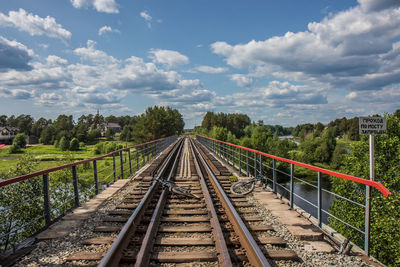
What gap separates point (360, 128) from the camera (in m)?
4.05

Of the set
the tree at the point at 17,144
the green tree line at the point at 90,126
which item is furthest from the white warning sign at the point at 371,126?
the tree at the point at 17,144

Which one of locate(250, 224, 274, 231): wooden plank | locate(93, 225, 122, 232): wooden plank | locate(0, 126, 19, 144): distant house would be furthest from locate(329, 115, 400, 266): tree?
locate(0, 126, 19, 144): distant house

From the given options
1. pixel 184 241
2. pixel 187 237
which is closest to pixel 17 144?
pixel 187 237

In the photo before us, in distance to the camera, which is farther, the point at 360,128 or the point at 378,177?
the point at 378,177

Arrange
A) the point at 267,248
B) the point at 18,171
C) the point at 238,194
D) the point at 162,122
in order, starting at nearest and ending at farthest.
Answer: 1. the point at 267,248
2. the point at 238,194
3. the point at 18,171
4. the point at 162,122

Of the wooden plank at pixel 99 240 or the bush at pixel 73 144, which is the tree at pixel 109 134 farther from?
the wooden plank at pixel 99 240

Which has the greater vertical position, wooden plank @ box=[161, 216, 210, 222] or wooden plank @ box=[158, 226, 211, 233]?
wooden plank @ box=[158, 226, 211, 233]

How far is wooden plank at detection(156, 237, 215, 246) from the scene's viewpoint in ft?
11.2

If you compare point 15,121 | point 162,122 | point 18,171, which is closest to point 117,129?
point 15,121

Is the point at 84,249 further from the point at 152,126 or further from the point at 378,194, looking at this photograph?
the point at 152,126

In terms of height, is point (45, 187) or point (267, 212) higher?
point (45, 187)

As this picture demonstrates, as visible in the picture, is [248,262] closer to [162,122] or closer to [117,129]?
[162,122]

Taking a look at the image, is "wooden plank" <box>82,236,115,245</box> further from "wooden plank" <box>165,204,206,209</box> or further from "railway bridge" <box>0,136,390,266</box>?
"wooden plank" <box>165,204,206,209</box>

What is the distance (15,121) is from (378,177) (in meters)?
167
